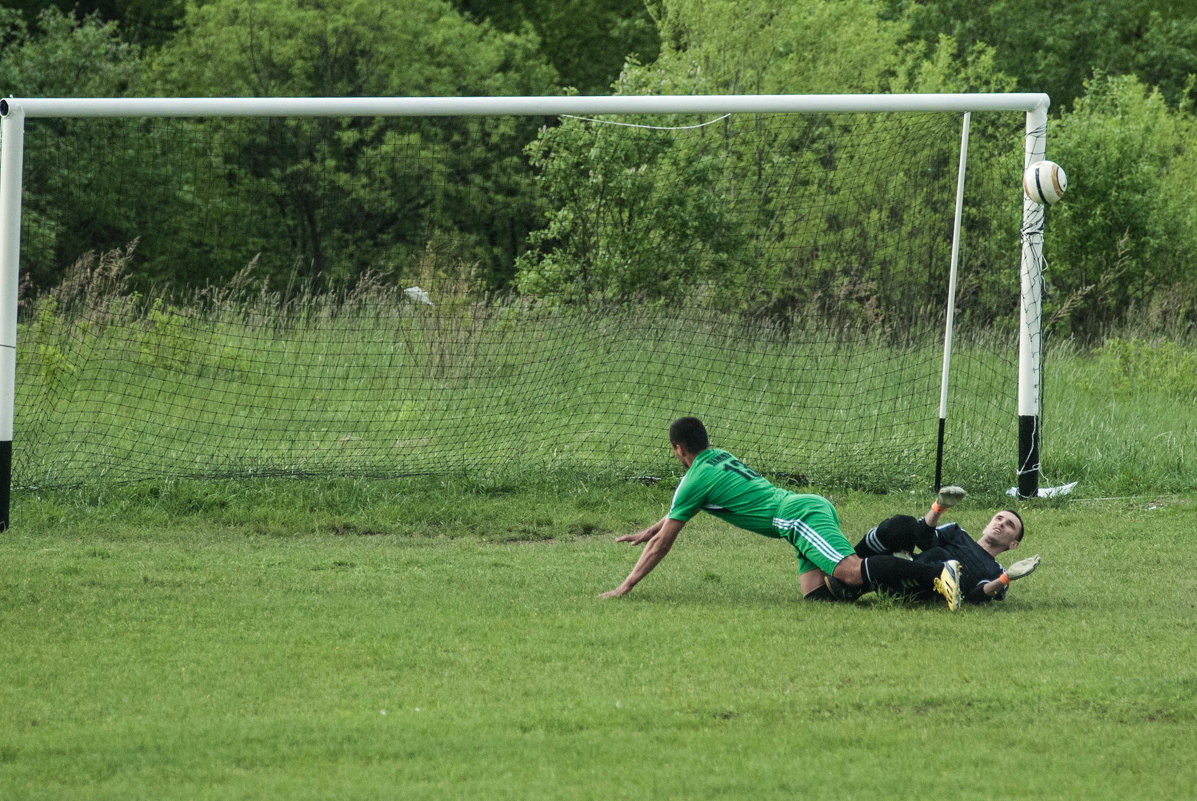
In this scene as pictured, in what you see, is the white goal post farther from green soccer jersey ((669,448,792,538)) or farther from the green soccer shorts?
the green soccer shorts

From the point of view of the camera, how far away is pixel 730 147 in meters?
12.9

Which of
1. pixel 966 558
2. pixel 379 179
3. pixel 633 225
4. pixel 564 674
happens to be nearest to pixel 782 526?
pixel 966 558

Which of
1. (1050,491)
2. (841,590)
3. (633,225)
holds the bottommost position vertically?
(1050,491)

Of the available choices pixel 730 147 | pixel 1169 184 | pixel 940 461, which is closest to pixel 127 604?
pixel 940 461

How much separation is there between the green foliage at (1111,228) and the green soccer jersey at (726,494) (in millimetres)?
14000

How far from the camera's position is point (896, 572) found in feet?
22.6

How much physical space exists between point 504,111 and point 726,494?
4.46 m

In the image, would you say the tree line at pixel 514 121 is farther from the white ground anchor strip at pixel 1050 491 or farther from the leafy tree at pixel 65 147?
the white ground anchor strip at pixel 1050 491

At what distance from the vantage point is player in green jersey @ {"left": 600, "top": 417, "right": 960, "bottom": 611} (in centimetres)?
690

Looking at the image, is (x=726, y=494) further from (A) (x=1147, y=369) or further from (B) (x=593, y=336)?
(A) (x=1147, y=369)

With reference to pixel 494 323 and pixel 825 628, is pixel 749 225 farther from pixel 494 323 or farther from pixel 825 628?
pixel 825 628

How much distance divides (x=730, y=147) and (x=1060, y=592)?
672 centimetres

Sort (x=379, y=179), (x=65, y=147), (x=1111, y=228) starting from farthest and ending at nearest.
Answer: (x=1111, y=228) → (x=379, y=179) → (x=65, y=147)

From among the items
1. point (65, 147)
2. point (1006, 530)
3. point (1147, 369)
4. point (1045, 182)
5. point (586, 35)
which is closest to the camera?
point (1006, 530)
